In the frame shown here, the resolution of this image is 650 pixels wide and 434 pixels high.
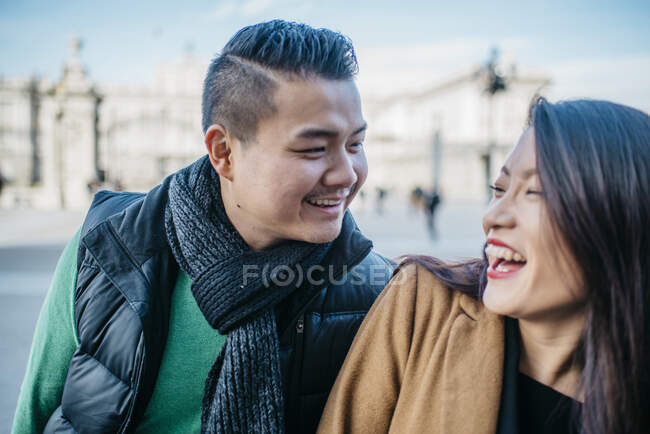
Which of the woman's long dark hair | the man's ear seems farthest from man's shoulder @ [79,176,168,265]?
the woman's long dark hair

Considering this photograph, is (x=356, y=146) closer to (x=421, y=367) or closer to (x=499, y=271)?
(x=499, y=271)

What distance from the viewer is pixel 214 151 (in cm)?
178


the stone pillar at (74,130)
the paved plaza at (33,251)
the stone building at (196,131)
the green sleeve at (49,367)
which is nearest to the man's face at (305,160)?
the paved plaza at (33,251)

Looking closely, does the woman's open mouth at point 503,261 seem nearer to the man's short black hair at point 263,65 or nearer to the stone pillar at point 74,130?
the man's short black hair at point 263,65

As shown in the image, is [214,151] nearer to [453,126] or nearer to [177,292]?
[177,292]

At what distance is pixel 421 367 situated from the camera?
156 centimetres

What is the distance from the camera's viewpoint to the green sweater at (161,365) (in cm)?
174

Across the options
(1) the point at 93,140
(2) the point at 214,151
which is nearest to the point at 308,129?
(2) the point at 214,151

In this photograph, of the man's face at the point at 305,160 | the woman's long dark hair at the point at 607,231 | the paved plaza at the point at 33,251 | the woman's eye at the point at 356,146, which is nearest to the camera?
A: the woman's long dark hair at the point at 607,231

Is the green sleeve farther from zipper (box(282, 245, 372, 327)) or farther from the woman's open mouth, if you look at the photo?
the woman's open mouth

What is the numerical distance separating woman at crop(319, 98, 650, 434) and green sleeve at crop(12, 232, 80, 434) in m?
0.94

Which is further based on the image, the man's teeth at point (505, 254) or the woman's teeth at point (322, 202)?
the woman's teeth at point (322, 202)

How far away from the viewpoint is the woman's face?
1.41 meters

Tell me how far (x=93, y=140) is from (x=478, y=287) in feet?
62.3
